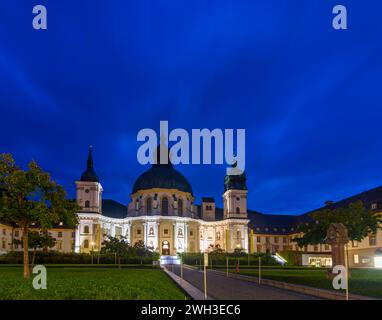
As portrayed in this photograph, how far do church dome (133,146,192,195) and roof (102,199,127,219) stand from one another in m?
10.1

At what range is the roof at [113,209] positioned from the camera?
454ft

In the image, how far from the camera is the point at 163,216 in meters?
125

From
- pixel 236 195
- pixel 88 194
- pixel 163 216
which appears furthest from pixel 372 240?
pixel 88 194

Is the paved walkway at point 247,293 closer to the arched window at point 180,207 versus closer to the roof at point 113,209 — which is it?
the arched window at point 180,207

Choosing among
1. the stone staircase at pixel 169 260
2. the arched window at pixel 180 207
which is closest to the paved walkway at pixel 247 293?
the stone staircase at pixel 169 260

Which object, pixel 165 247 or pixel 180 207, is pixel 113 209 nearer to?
A: pixel 180 207

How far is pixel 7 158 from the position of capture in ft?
121

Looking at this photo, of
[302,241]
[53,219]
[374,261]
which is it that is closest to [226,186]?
[374,261]

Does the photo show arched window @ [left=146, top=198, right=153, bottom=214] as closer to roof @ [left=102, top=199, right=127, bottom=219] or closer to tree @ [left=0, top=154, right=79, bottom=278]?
roof @ [left=102, top=199, right=127, bottom=219]

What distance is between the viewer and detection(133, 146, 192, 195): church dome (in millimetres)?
130125

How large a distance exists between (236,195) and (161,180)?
23.1 m
